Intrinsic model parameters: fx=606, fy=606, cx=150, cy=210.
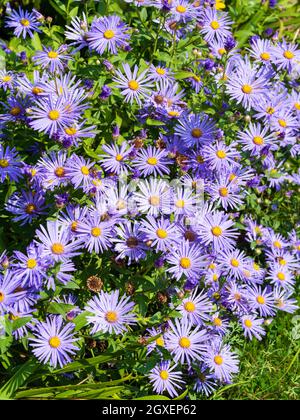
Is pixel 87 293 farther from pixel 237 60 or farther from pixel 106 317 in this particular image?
pixel 237 60

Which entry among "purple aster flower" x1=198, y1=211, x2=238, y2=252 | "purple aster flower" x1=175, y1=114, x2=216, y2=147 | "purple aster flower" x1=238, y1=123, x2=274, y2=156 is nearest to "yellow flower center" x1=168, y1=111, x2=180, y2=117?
"purple aster flower" x1=175, y1=114, x2=216, y2=147

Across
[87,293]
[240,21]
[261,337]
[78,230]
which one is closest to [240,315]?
[261,337]

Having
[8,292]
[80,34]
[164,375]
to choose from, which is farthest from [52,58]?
[164,375]

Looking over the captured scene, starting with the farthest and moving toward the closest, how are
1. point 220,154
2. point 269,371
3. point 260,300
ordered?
point 260,300, point 269,371, point 220,154

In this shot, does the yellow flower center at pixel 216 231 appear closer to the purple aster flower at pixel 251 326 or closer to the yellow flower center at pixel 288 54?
the purple aster flower at pixel 251 326

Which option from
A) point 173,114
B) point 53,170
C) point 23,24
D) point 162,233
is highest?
point 23,24

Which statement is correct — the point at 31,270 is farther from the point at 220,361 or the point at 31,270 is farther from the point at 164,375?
the point at 220,361

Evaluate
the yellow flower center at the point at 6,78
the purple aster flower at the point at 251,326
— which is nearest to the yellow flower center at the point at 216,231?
the purple aster flower at the point at 251,326

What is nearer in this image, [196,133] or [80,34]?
[196,133]
